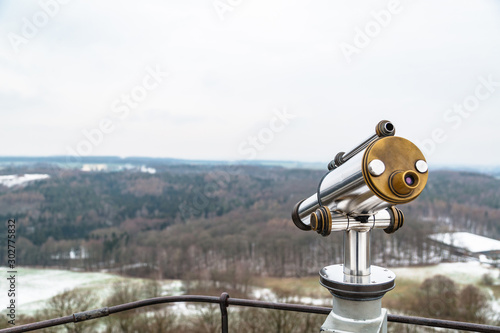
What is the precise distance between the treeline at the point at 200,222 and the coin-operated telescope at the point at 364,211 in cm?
4420

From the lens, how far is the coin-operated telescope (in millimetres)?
1214

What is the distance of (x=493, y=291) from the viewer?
4256 centimetres

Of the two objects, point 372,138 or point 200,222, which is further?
point 200,222

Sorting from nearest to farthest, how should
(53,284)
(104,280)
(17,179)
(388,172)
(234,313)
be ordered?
(388,172), (234,313), (17,179), (53,284), (104,280)

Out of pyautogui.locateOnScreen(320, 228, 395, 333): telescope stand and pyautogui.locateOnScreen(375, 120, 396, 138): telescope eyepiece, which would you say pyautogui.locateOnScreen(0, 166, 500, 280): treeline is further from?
pyautogui.locateOnScreen(375, 120, 396, 138): telescope eyepiece

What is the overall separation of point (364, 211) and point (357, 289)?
276 mm

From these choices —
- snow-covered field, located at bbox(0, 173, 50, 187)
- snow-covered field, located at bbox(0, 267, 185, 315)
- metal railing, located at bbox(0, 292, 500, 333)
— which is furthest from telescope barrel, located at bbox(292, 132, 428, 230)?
snow-covered field, located at bbox(0, 173, 50, 187)

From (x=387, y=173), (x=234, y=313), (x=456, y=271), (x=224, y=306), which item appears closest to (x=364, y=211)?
(x=387, y=173)

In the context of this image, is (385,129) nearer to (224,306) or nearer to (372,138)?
(372,138)

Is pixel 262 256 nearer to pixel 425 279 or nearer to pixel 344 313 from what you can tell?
pixel 425 279

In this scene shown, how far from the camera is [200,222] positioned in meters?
59.9

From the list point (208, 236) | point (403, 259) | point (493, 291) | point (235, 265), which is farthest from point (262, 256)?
point (493, 291)

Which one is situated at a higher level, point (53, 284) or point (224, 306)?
point (224, 306)

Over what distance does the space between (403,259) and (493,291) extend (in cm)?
949
